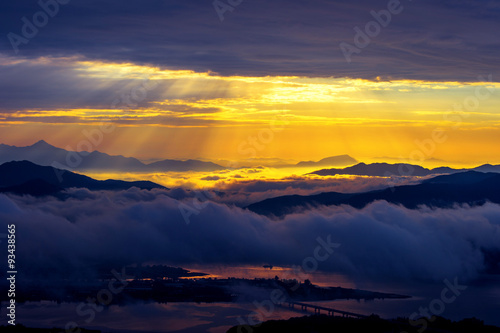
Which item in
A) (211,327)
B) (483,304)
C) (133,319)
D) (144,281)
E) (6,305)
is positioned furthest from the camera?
(144,281)

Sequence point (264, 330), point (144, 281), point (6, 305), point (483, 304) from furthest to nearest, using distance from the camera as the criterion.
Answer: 1. point (144, 281)
2. point (483, 304)
3. point (6, 305)
4. point (264, 330)

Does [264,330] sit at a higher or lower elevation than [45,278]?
lower

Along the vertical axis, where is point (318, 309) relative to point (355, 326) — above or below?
above

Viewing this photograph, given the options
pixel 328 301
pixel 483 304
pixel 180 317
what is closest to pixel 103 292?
pixel 180 317

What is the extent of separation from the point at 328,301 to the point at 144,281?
180ft

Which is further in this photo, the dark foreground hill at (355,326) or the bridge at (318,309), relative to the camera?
the bridge at (318,309)

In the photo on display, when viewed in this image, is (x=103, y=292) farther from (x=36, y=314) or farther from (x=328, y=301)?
(x=328, y=301)

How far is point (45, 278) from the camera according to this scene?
196 m

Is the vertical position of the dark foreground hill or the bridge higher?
the bridge

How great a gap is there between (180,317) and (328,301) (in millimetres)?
42026

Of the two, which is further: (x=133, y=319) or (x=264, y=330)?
(x=133, y=319)

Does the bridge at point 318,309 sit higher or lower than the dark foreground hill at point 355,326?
higher

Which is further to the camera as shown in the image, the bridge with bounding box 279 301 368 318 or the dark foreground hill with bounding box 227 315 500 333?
the bridge with bounding box 279 301 368 318

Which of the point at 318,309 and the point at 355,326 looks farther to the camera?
the point at 318,309
